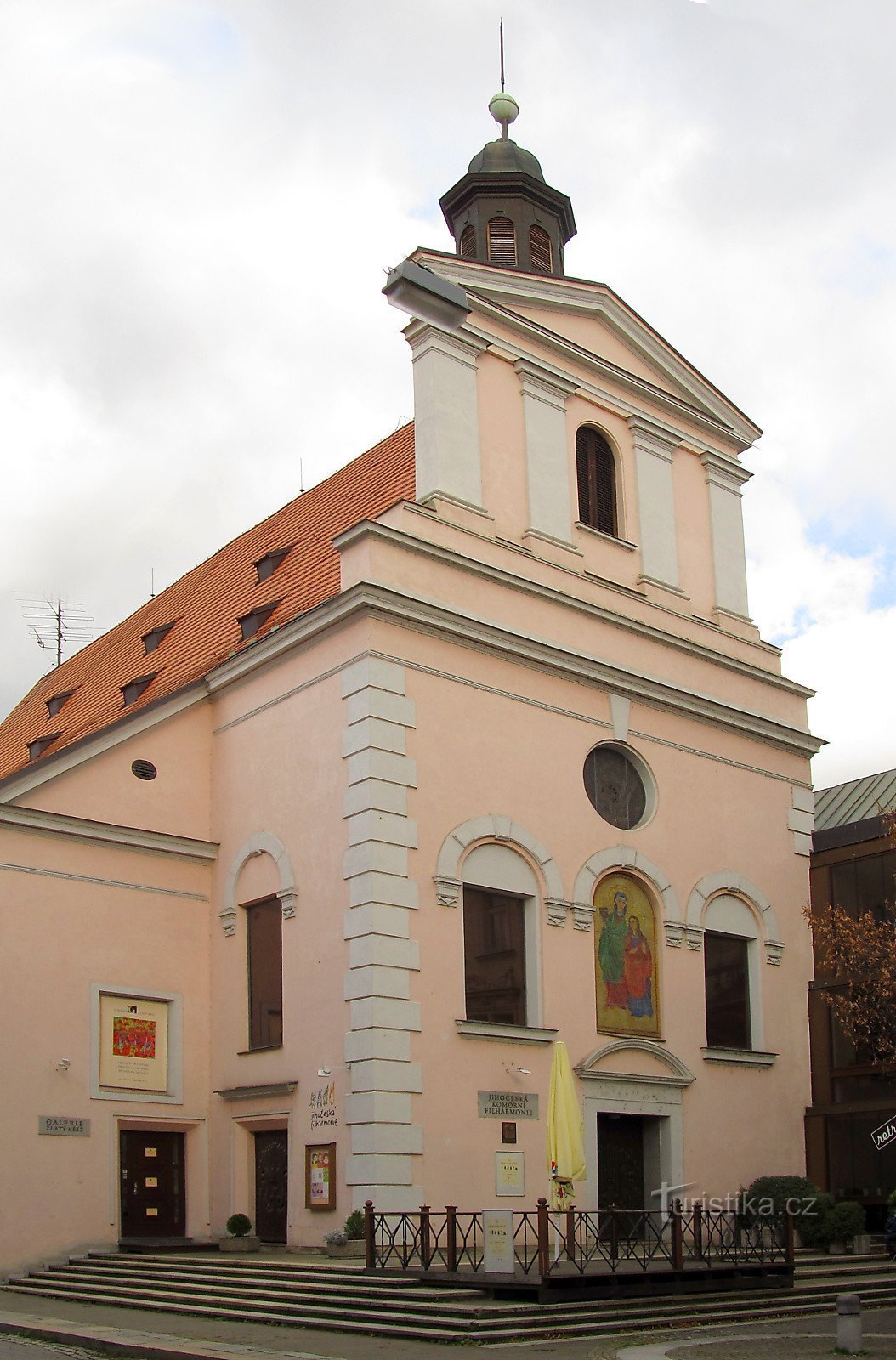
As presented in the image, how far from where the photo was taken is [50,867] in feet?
80.6

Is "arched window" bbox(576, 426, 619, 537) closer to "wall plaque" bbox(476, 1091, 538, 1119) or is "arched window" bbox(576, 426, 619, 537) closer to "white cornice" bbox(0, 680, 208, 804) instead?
"white cornice" bbox(0, 680, 208, 804)

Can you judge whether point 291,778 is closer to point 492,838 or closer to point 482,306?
point 492,838

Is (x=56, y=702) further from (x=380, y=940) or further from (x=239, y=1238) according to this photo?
(x=380, y=940)

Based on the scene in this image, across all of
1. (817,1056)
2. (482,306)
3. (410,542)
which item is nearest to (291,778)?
(410,542)

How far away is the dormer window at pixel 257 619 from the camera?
28719 mm

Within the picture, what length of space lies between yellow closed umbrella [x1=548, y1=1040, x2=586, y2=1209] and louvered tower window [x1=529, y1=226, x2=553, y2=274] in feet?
57.2

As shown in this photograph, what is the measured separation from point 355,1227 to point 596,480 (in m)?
14.3

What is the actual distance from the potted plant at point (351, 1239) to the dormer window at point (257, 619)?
11306 mm

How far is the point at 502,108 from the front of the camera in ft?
112

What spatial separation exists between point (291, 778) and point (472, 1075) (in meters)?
5.53

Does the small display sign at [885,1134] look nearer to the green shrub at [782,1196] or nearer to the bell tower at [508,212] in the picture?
the green shrub at [782,1196]

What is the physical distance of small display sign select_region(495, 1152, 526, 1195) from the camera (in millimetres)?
22875

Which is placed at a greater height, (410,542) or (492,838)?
(410,542)

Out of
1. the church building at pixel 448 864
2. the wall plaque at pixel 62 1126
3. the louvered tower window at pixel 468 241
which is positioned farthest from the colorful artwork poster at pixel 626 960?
the louvered tower window at pixel 468 241
